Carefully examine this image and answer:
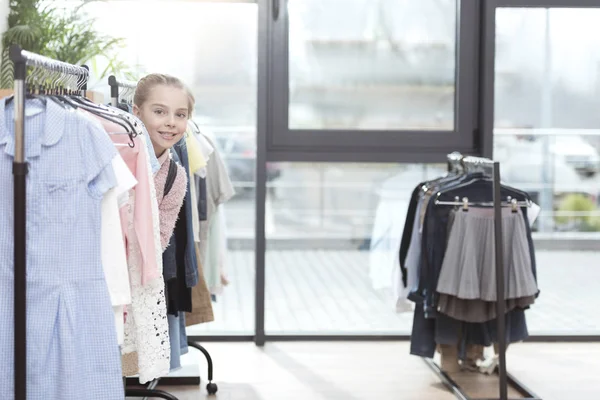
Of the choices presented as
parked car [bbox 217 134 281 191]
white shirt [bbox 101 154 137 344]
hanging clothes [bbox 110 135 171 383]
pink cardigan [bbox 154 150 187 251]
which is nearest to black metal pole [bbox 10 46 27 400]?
white shirt [bbox 101 154 137 344]

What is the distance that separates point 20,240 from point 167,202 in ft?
3.19

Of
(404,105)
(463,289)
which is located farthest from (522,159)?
(463,289)

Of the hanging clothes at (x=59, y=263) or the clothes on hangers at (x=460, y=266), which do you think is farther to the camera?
the clothes on hangers at (x=460, y=266)

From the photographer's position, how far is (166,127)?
3.46m

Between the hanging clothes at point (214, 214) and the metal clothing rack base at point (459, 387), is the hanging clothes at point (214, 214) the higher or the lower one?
the higher one

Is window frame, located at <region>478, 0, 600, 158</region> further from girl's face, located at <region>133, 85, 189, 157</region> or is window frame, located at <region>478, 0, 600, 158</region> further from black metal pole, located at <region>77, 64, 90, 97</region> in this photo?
black metal pole, located at <region>77, 64, 90, 97</region>

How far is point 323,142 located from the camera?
536cm

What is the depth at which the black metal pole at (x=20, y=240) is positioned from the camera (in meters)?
2.44

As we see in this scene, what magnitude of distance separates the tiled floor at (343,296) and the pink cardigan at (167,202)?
2.03 metres

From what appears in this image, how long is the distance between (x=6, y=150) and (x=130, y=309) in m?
0.70

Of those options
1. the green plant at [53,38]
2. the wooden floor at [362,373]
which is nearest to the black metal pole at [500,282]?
the wooden floor at [362,373]

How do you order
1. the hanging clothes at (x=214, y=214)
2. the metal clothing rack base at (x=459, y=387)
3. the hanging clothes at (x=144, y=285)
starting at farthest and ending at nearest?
the hanging clothes at (x=214, y=214)
the metal clothing rack base at (x=459, y=387)
the hanging clothes at (x=144, y=285)

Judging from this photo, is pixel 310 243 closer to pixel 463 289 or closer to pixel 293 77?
pixel 293 77

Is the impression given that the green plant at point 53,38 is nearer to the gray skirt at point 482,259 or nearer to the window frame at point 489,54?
→ the gray skirt at point 482,259
